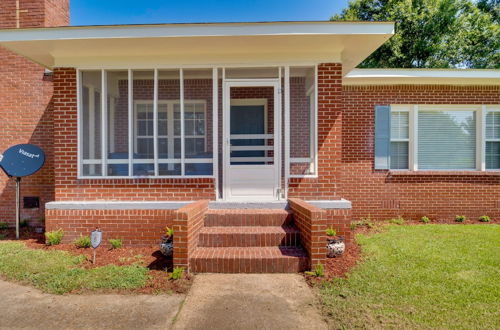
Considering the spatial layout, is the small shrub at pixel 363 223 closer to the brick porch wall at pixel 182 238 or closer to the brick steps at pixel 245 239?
the brick steps at pixel 245 239

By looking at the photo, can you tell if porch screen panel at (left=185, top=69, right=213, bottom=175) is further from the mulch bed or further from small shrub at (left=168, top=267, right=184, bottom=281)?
small shrub at (left=168, top=267, right=184, bottom=281)

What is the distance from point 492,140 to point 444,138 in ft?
3.81

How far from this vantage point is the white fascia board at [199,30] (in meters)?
4.67

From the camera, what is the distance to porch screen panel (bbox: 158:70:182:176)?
5586 millimetres

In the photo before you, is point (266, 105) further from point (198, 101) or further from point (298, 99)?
point (198, 101)

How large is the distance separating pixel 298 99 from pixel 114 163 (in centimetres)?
353

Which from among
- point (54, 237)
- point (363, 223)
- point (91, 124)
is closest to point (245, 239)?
point (54, 237)

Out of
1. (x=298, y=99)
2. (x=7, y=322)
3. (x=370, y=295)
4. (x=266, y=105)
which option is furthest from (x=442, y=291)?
(x=7, y=322)

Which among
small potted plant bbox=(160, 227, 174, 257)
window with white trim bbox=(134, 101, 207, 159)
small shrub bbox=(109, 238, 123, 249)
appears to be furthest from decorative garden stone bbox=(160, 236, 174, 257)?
window with white trim bbox=(134, 101, 207, 159)

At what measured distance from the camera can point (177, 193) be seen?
5.45 meters

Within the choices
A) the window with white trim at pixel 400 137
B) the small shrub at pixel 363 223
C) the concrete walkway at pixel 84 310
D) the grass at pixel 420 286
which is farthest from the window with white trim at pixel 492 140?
the concrete walkway at pixel 84 310

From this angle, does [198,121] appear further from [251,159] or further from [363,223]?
[363,223]

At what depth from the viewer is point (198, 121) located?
5777 mm

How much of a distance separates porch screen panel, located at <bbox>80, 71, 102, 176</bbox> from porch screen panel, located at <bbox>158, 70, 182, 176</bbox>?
3.57ft
